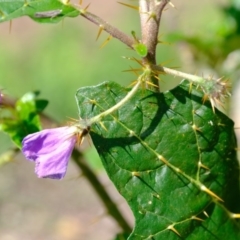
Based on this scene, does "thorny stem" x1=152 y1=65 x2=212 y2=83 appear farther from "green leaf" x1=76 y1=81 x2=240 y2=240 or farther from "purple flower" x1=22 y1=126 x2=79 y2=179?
"purple flower" x1=22 y1=126 x2=79 y2=179

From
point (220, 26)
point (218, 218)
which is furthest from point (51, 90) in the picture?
point (218, 218)

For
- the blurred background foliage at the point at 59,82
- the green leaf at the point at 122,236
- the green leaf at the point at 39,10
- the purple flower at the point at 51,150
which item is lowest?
→ the blurred background foliage at the point at 59,82

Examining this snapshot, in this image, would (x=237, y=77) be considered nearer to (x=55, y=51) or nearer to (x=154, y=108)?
(x=154, y=108)

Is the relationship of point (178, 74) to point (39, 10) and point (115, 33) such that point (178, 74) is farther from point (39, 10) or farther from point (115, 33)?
point (39, 10)

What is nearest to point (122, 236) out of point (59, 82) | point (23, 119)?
point (23, 119)

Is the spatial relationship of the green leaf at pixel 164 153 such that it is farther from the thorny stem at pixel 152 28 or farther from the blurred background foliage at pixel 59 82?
the blurred background foliage at pixel 59 82

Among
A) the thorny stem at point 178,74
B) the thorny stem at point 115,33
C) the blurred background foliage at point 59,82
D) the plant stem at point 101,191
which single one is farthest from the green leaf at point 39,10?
the blurred background foliage at point 59,82
